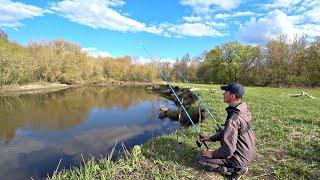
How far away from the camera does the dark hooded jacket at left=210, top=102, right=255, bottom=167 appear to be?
6.48 meters

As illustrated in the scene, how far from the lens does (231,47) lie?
251 ft

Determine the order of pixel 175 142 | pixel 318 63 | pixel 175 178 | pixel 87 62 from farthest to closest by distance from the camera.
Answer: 1. pixel 87 62
2. pixel 318 63
3. pixel 175 142
4. pixel 175 178

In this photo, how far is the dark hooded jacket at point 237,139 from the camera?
21.3ft

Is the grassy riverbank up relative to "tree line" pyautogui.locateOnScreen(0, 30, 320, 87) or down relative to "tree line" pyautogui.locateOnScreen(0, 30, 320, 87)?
down

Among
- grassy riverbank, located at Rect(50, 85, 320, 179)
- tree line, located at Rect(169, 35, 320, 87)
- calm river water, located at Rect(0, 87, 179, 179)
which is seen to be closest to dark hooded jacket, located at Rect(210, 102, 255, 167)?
grassy riverbank, located at Rect(50, 85, 320, 179)

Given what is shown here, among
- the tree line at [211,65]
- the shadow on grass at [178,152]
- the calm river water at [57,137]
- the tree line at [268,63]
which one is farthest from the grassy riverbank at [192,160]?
the tree line at [268,63]

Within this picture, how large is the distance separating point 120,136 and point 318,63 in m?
46.7

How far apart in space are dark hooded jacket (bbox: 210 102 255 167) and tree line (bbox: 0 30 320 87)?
3231 cm

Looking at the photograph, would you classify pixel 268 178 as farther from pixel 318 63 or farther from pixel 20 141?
pixel 318 63

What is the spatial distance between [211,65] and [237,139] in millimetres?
75787

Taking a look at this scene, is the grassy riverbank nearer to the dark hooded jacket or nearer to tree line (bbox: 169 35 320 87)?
the dark hooded jacket

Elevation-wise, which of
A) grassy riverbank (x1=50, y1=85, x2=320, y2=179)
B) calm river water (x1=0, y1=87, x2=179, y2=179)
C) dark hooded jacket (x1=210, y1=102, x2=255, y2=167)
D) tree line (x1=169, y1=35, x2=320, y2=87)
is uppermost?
tree line (x1=169, y1=35, x2=320, y2=87)

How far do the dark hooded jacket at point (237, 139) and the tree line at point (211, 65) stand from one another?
32.3m

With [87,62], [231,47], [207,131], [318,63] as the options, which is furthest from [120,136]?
[87,62]
